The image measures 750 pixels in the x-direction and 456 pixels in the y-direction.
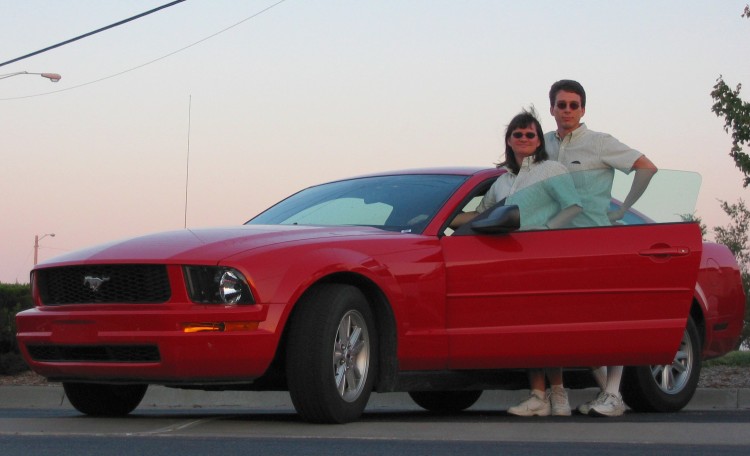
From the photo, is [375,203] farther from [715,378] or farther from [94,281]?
[715,378]

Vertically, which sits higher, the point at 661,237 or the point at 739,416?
Answer: the point at 661,237

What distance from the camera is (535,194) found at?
25.5 ft

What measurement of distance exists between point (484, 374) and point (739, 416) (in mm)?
1940

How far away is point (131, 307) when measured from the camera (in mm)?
6684

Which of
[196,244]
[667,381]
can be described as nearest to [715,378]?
[667,381]

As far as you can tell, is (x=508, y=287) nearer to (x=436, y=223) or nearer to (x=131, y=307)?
(x=436, y=223)

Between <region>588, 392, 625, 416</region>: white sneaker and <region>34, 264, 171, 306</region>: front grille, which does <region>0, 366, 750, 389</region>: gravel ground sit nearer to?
<region>588, 392, 625, 416</region>: white sneaker

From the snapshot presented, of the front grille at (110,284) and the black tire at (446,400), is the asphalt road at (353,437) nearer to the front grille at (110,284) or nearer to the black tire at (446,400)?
the front grille at (110,284)

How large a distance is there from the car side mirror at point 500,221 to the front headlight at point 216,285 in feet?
4.86

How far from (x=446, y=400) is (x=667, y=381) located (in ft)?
5.50

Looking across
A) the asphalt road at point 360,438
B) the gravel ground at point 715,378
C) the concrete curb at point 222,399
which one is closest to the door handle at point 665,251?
the asphalt road at point 360,438

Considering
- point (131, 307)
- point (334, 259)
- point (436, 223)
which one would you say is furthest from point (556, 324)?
point (131, 307)

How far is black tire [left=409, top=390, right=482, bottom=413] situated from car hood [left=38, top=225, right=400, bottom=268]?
2556 mm

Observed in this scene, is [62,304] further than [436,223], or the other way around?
→ [436,223]
